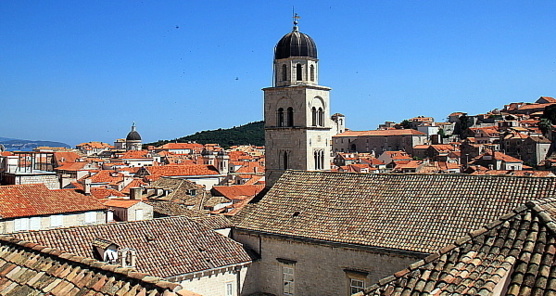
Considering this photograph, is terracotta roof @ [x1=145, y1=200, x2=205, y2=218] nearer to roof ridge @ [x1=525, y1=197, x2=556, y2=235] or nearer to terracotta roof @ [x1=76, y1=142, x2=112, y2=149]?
roof ridge @ [x1=525, y1=197, x2=556, y2=235]

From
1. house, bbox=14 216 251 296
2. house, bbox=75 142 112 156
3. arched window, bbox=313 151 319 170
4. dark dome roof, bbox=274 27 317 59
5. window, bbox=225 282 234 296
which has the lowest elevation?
window, bbox=225 282 234 296

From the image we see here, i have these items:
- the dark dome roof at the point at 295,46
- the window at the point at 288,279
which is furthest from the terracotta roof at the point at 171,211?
the window at the point at 288,279

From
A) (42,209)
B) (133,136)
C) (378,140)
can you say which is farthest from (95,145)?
(42,209)

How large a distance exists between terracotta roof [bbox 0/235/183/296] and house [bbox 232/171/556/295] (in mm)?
10998

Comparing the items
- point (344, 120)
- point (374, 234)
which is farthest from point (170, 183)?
point (344, 120)

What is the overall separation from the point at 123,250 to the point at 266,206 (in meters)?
7.78

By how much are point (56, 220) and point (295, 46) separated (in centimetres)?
1424

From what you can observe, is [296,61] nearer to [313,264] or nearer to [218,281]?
[313,264]

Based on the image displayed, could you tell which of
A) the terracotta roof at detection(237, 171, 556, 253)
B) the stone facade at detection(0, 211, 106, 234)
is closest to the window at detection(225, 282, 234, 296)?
the terracotta roof at detection(237, 171, 556, 253)

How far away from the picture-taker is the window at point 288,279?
19.8 metres

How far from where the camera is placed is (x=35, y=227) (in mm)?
21750

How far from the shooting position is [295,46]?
2848 centimetres

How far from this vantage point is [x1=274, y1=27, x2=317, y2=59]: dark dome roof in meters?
28.5

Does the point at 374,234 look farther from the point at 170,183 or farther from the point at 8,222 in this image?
the point at 170,183
